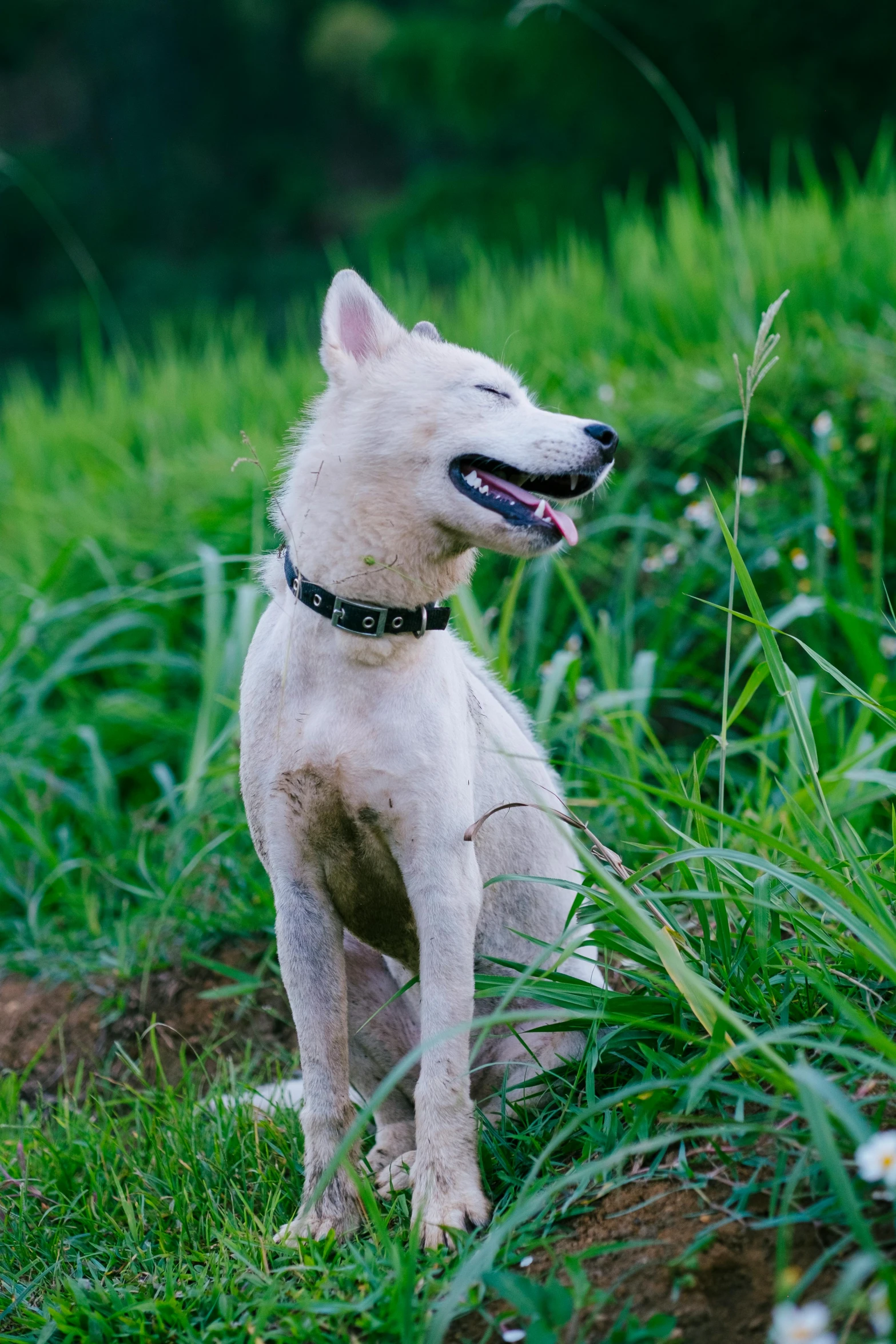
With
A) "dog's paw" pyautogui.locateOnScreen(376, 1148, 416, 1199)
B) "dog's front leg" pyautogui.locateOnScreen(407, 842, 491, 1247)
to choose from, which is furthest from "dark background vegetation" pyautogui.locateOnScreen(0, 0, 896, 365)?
"dog's paw" pyautogui.locateOnScreen(376, 1148, 416, 1199)

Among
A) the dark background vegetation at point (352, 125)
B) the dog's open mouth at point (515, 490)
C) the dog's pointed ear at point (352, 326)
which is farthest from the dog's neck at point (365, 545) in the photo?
the dark background vegetation at point (352, 125)

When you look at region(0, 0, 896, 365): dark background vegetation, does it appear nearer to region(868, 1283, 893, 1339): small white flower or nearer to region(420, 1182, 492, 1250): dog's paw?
region(420, 1182, 492, 1250): dog's paw

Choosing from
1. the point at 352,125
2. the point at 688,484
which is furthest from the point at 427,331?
the point at 352,125

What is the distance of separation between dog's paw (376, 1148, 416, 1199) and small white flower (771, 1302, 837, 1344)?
3.54 feet

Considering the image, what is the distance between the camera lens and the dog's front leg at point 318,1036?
6.89 feet

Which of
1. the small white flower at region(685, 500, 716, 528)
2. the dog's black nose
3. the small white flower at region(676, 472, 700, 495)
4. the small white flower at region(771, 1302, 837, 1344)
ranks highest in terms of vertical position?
the dog's black nose

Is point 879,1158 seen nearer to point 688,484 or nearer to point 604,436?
point 604,436

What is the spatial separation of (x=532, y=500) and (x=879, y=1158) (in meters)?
1.16

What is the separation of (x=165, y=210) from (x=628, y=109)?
8055 mm

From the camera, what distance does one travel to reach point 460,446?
213cm

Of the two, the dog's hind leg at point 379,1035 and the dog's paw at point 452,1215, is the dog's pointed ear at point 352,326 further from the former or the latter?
the dog's paw at point 452,1215

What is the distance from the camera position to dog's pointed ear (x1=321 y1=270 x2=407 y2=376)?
2285mm

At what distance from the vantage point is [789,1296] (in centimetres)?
158

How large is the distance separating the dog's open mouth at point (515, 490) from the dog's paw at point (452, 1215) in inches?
43.0
